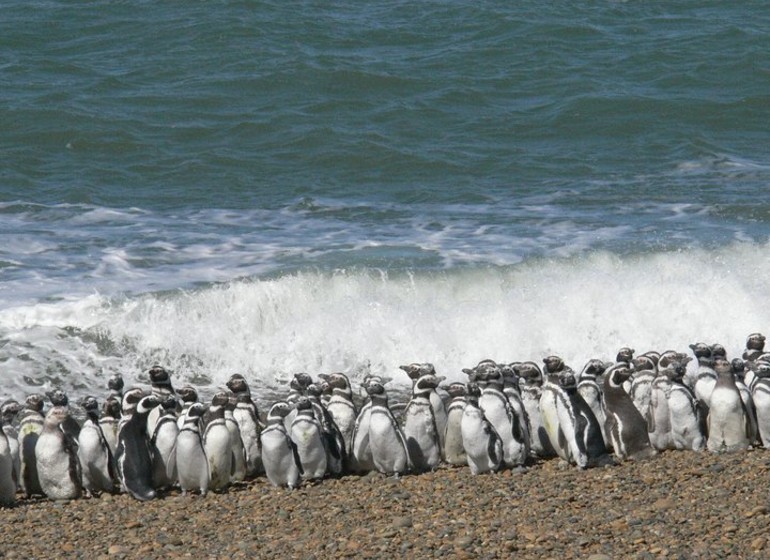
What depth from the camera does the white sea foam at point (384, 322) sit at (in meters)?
15.7

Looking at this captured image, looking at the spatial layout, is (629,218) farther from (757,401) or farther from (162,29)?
(162,29)

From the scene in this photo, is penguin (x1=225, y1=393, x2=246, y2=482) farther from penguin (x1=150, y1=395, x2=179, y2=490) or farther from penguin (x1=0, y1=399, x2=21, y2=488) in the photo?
penguin (x1=0, y1=399, x2=21, y2=488)

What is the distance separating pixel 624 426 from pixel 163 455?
3.76 meters

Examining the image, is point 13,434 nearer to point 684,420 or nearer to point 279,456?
point 279,456

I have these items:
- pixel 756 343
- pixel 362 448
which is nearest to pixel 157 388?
pixel 362 448

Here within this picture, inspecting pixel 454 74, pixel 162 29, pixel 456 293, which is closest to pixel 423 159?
pixel 454 74

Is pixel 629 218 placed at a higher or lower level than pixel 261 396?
higher

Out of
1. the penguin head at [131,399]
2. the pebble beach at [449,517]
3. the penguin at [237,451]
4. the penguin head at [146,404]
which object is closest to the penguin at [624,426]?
the pebble beach at [449,517]

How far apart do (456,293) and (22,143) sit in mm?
9703

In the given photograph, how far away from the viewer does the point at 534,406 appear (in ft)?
38.6

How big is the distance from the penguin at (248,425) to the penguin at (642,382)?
3.24 m

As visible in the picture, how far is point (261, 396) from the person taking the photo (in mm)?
14602

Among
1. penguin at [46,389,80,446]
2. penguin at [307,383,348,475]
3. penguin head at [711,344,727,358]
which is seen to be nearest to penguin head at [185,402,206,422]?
penguin at [307,383,348,475]

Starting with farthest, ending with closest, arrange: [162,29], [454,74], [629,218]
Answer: [162,29] < [454,74] < [629,218]
